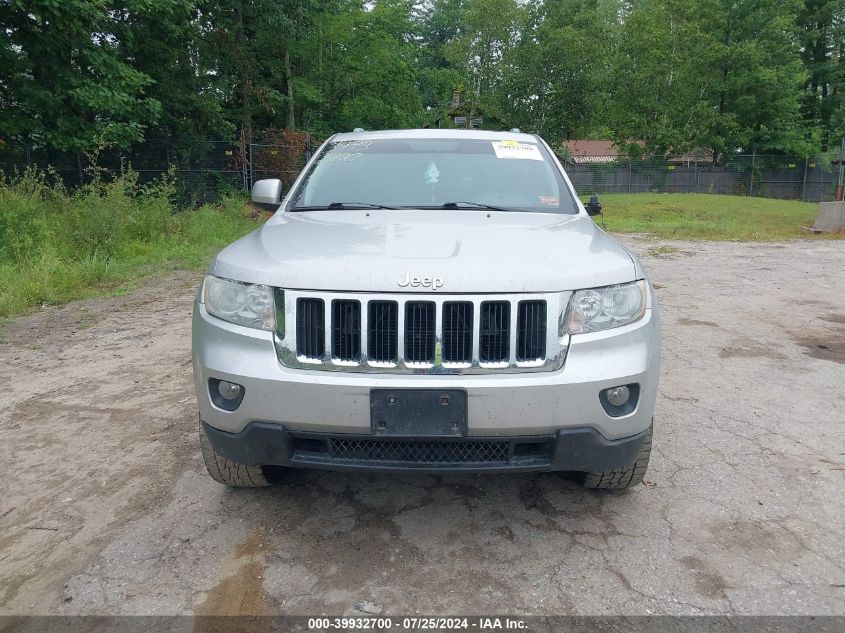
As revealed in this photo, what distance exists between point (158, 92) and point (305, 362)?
2046 centimetres

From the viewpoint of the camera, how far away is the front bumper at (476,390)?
228cm

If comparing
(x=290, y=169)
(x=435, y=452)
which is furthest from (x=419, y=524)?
(x=290, y=169)

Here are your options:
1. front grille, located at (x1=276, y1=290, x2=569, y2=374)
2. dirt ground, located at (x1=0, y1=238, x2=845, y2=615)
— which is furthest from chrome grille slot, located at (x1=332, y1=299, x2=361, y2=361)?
dirt ground, located at (x1=0, y1=238, x2=845, y2=615)

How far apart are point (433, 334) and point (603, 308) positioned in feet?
2.23

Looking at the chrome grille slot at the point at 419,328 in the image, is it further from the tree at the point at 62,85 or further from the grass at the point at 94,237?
the tree at the point at 62,85

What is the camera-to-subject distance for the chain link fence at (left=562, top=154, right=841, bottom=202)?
3591 centimetres

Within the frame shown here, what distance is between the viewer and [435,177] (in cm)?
Result: 378

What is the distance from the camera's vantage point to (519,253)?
2.55m

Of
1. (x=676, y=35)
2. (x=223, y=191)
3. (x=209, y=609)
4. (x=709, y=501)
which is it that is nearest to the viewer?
(x=209, y=609)

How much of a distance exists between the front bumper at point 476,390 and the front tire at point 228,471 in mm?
370

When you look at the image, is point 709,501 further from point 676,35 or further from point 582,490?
point 676,35

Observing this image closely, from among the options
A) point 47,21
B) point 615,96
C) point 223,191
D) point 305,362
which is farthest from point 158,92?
point 615,96

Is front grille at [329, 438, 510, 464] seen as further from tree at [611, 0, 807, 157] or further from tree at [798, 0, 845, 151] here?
tree at [798, 0, 845, 151]

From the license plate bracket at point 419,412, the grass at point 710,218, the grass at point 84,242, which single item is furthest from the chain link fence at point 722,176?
the license plate bracket at point 419,412
